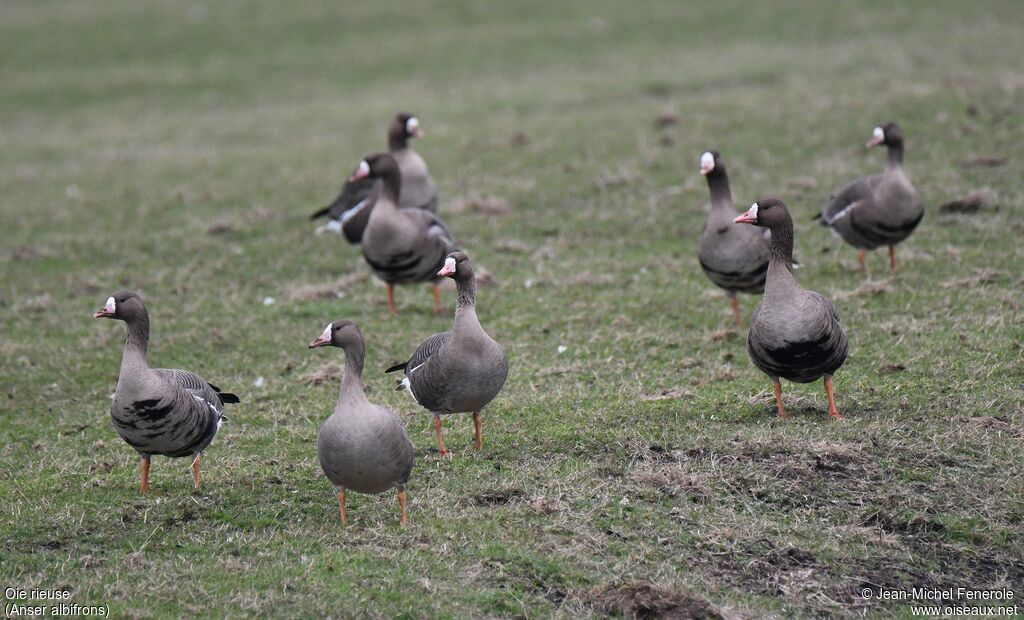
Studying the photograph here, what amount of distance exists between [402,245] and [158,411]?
14.5 ft

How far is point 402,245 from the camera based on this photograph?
11484mm

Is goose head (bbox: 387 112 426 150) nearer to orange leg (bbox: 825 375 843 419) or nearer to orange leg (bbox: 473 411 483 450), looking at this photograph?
orange leg (bbox: 473 411 483 450)

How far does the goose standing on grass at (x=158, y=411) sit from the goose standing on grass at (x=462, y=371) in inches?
60.9

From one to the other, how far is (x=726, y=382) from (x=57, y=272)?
8.77 m

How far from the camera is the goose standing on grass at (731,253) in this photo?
10031mm

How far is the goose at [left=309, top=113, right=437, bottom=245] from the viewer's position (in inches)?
514

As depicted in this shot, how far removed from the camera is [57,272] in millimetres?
13656

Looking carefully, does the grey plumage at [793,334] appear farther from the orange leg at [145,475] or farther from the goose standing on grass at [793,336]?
the orange leg at [145,475]

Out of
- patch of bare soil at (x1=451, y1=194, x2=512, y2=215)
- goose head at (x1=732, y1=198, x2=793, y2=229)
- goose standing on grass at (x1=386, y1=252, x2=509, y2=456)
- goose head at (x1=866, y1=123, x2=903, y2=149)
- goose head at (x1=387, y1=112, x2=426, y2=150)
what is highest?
goose head at (x1=387, y1=112, x2=426, y2=150)

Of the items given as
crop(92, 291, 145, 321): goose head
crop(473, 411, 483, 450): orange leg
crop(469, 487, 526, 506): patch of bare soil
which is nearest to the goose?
crop(92, 291, 145, 321): goose head

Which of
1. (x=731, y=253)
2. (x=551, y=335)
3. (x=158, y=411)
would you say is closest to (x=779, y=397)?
(x=731, y=253)

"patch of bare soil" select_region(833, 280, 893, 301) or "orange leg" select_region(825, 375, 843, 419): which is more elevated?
"patch of bare soil" select_region(833, 280, 893, 301)

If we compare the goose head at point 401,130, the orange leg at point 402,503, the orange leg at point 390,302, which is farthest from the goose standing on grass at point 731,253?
the goose head at point 401,130

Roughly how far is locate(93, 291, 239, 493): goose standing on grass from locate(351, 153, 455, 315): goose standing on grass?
3790 millimetres
